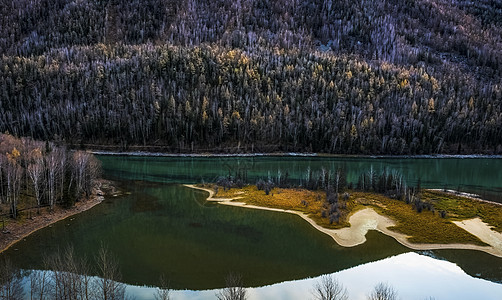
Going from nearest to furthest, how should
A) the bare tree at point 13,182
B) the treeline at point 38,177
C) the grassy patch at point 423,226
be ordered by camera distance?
the grassy patch at point 423,226
the bare tree at point 13,182
the treeline at point 38,177

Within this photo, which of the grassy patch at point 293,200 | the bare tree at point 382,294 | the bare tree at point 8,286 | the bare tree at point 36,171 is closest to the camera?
the bare tree at point 8,286

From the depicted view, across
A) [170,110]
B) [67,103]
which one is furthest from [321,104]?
[67,103]

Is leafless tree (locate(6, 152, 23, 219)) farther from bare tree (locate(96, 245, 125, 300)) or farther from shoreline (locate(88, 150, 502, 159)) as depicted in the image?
shoreline (locate(88, 150, 502, 159))

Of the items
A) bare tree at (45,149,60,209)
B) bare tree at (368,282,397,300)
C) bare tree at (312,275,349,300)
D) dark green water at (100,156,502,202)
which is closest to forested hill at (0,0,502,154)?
dark green water at (100,156,502,202)

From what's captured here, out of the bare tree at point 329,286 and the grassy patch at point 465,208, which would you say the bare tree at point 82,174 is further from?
the grassy patch at point 465,208

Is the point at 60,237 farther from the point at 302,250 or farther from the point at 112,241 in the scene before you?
the point at 302,250

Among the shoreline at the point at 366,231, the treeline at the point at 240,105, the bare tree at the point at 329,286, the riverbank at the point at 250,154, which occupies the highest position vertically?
the treeline at the point at 240,105

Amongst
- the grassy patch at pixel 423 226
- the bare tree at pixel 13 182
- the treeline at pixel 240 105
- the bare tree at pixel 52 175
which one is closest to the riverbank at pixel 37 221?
the bare tree at pixel 52 175
